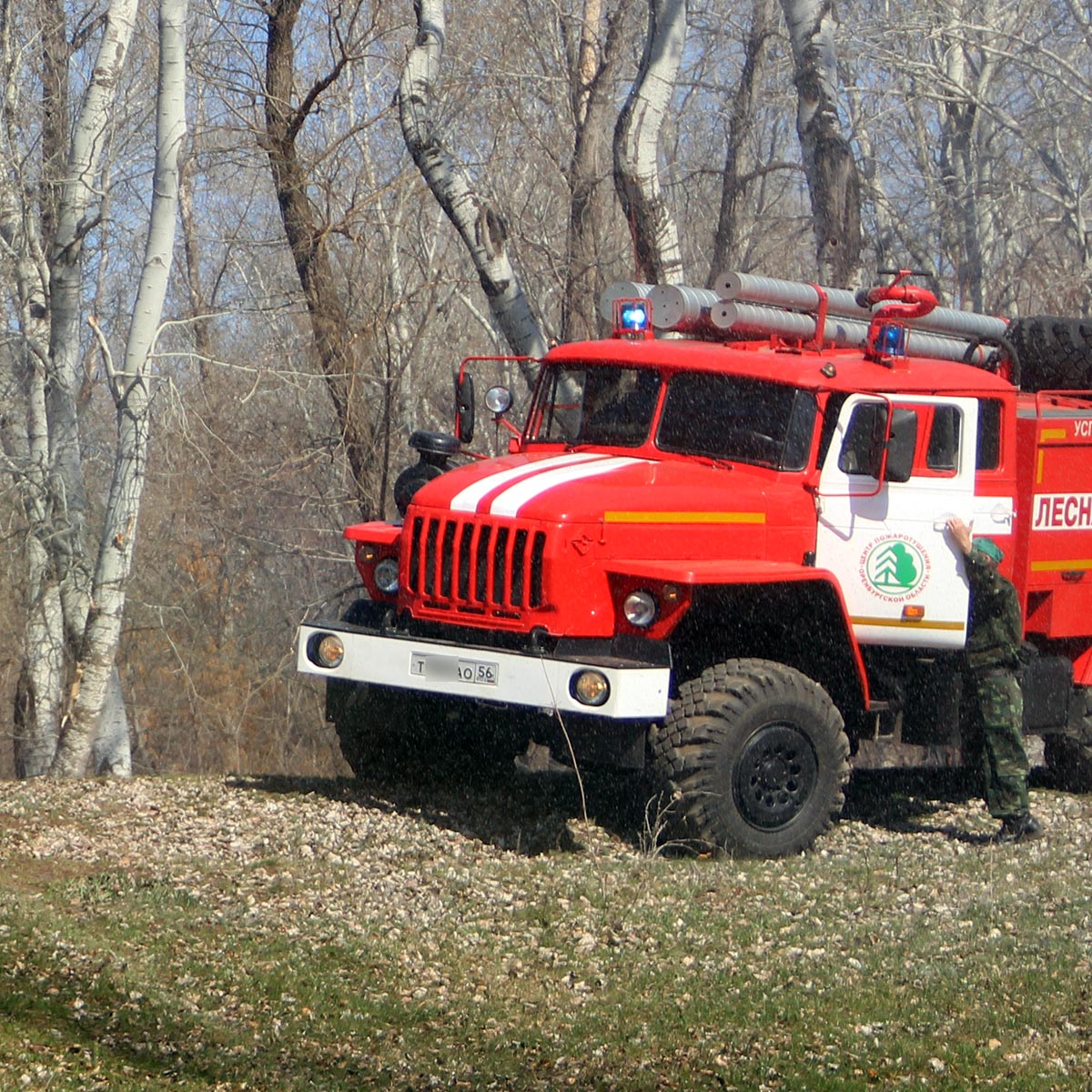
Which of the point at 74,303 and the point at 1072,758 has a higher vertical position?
the point at 74,303

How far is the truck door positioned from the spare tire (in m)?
1.53

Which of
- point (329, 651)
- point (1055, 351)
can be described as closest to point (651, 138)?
point (1055, 351)

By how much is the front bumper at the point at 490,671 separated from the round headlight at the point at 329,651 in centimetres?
2

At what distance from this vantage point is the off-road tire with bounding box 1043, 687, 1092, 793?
33.3 ft

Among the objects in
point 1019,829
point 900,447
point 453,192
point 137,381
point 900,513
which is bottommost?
point 1019,829

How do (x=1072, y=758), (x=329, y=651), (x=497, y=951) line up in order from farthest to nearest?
(x=1072, y=758) → (x=329, y=651) → (x=497, y=951)

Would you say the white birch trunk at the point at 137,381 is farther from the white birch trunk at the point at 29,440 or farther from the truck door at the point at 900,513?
the truck door at the point at 900,513

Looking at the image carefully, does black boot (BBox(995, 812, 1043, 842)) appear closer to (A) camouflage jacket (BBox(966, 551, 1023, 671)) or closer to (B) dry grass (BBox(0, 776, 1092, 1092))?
(B) dry grass (BBox(0, 776, 1092, 1092))

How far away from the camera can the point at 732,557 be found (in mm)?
7949

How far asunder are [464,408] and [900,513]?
2.52 metres

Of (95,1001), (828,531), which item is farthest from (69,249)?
(95,1001)

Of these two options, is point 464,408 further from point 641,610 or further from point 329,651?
point 641,610

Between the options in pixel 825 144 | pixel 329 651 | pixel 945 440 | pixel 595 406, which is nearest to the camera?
pixel 329 651

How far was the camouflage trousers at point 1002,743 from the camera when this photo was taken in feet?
27.7
